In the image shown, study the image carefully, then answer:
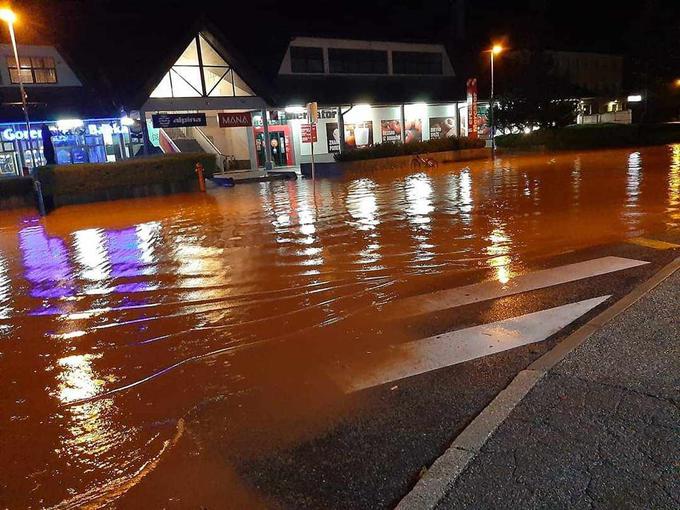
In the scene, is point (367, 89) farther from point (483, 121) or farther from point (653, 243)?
point (653, 243)

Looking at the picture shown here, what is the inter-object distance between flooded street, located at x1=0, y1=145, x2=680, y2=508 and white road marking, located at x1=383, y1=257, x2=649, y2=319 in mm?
221

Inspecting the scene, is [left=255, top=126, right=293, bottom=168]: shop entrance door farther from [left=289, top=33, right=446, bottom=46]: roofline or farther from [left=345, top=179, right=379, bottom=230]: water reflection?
[left=345, top=179, right=379, bottom=230]: water reflection

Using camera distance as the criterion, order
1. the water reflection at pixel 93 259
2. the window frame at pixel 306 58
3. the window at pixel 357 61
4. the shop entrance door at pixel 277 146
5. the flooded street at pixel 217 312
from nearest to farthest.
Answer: the flooded street at pixel 217 312
the water reflection at pixel 93 259
the window frame at pixel 306 58
the shop entrance door at pixel 277 146
the window at pixel 357 61

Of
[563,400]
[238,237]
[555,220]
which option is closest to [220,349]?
[563,400]

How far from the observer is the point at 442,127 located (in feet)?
131

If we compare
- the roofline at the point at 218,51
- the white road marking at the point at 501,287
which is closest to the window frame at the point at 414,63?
the roofline at the point at 218,51

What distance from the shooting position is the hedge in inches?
1427

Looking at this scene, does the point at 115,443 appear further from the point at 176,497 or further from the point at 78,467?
the point at 176,497

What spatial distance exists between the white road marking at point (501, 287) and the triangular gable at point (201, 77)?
24.9 metres

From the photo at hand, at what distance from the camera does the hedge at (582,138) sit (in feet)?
119

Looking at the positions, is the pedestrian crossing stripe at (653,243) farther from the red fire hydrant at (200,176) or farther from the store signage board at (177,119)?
the store signage board at (177,119)

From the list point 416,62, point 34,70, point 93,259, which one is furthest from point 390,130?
point 93,259

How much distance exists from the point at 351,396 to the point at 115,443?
1.77 metres

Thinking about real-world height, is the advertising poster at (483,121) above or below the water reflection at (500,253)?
above
